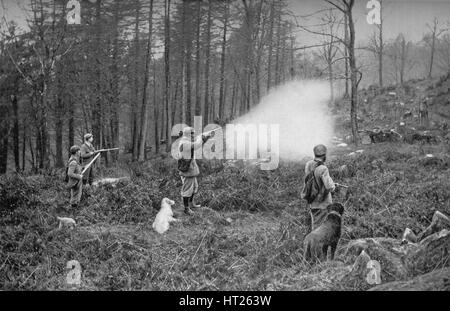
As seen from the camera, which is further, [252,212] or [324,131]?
[324,131]

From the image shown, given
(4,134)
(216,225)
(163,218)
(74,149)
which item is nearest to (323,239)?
(216,225)

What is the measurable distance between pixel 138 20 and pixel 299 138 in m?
13.7

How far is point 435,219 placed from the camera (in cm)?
692

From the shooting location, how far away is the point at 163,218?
29.5 feet

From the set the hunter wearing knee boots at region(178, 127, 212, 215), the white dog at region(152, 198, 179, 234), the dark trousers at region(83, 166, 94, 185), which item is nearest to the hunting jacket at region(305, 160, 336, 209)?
the white dog at region(152, 198, 179, 234)

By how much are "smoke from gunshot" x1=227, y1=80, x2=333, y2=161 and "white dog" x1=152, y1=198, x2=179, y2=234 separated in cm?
542

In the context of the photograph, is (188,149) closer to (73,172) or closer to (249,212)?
(249,212)

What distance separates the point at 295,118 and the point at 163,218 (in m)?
13.2

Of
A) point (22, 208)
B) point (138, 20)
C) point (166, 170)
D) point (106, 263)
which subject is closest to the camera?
point (106, 263)

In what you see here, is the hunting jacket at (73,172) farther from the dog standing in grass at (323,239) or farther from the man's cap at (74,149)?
the dog standing in grass at (323,239)

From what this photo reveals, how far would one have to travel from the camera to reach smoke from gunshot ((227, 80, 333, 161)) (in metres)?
15.4
